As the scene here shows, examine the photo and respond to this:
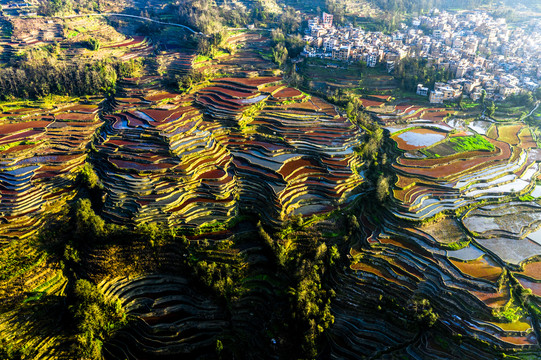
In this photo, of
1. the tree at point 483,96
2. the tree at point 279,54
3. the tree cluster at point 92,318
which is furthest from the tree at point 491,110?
the tree cluster at point 92,318

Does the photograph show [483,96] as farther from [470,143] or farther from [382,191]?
Answer: [382,191]

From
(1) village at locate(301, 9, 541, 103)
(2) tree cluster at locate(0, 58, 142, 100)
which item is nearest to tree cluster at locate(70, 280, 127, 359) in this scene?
(2) tree cluster at locate(0, 58, 142, 100)

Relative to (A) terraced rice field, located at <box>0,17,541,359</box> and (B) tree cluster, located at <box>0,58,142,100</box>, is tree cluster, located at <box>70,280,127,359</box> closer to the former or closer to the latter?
(A) terraced rice field, located at <box>0,17,541,359</box>

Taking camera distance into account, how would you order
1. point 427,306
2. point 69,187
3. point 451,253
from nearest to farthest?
point 427,306 < point 451,253 < point 69,187

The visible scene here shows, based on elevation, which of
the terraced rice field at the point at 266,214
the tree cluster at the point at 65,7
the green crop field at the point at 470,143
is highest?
the tree cluster at the point at 65,7

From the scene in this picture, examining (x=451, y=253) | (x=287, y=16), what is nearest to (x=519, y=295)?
(x=451, y=253)

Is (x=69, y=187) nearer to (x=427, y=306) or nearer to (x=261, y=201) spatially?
(x=261, y=201)

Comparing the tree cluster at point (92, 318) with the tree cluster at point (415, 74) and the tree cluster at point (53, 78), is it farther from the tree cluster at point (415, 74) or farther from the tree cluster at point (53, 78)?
the tree cluster at point (415, 74)

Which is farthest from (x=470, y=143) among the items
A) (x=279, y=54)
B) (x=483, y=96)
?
(x=279, y=54)
